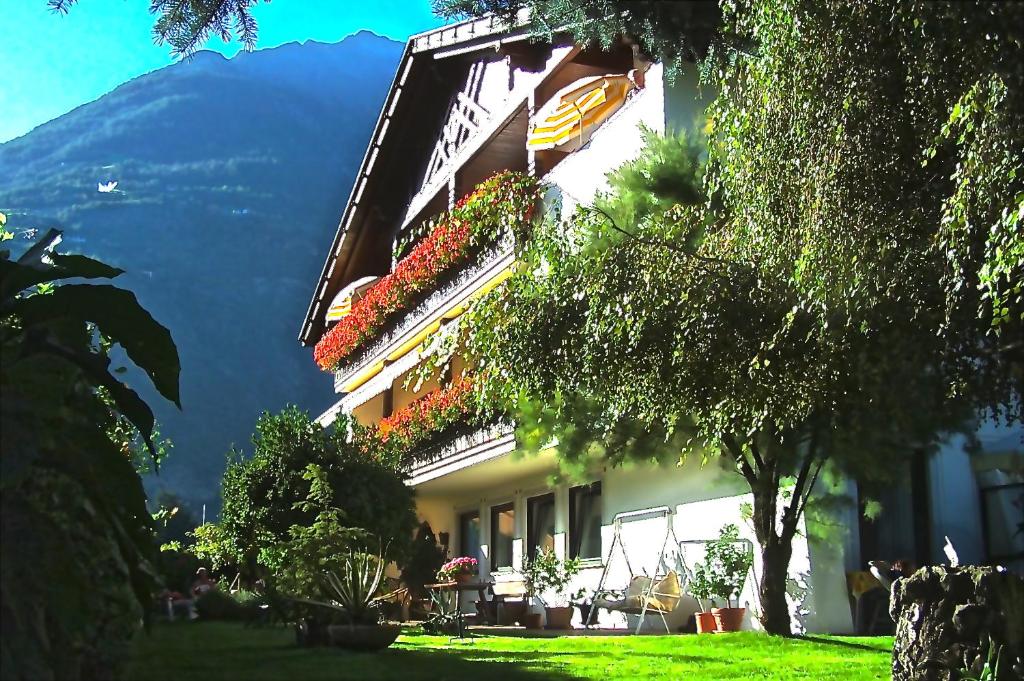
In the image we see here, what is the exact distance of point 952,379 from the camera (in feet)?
26.9

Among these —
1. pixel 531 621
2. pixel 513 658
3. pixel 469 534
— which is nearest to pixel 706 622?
pixel 531 621

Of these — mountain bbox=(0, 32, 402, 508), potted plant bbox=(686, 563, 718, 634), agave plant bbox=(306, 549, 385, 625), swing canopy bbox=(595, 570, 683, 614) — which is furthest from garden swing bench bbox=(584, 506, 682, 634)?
mountain bbox=(0, 32, 402, 508)

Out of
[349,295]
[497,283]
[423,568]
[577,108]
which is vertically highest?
[577,108]

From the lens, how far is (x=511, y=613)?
19.5 m

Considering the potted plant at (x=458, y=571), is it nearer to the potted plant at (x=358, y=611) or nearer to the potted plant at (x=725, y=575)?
the potted plant at (x=725, y=575)

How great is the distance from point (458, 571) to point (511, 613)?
4.35 feet

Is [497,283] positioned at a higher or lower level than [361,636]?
higher

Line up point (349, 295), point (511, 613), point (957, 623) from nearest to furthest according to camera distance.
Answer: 1. point (957, 623)
2. point (511, 613)
3. point (349, 295)

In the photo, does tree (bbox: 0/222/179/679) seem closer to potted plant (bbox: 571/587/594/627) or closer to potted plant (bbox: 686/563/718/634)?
potted plant (bbox: 686/563/718/634)

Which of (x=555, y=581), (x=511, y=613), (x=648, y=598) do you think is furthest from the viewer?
(x=511, y=613)

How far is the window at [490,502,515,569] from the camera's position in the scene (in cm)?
2458

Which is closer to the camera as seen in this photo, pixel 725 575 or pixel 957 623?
pixel 957 623

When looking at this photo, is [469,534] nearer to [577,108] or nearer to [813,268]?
[577,108]

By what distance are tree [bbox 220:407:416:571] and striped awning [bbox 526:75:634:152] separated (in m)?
6.57
